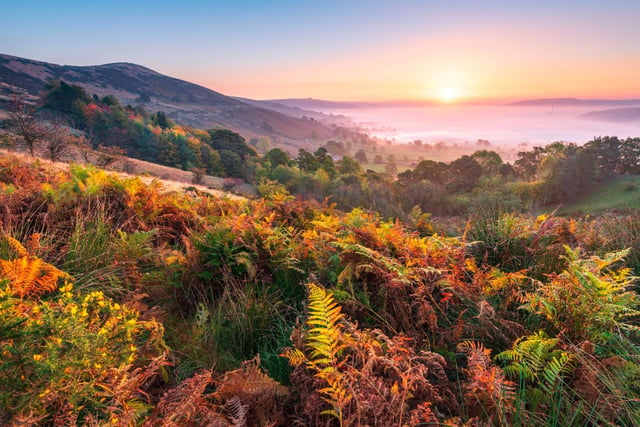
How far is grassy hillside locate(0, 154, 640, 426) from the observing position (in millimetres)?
1548

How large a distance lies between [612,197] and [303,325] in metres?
60.1

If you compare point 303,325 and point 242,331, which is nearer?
point 303,325

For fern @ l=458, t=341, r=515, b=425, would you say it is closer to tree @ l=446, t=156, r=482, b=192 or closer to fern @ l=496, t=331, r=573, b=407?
fern @ l=496, t=331, r=573, b=407

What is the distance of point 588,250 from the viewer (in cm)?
430

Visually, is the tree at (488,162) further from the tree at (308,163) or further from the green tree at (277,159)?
the green tree at (277,159)

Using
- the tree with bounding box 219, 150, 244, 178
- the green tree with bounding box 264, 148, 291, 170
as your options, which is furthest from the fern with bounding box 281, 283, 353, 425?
the tree with bounding box 219, 150, 244, 178

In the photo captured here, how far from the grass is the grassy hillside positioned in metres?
49.8

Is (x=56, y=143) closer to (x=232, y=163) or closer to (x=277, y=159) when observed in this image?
(x=277, y=159)

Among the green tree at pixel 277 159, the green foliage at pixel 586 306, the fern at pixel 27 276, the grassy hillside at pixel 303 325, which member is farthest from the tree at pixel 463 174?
the fern at pixel 27 276

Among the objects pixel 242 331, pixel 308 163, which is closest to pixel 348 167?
pixel 308 163

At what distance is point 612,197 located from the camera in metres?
46.2

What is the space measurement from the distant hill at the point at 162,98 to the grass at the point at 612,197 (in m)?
118

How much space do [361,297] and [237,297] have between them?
1.20 metres

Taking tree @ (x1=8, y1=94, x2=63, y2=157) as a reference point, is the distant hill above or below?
above
